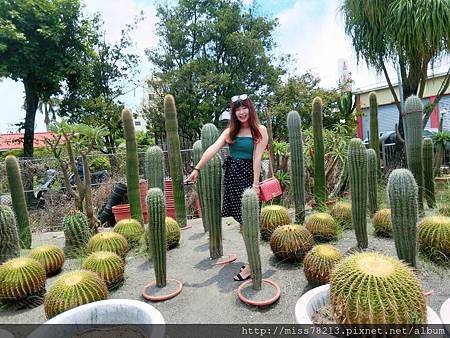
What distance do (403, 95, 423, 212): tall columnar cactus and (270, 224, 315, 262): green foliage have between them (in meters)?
1.97

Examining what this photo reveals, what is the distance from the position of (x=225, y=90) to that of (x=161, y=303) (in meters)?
12.9

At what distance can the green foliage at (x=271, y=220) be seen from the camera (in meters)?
3.93

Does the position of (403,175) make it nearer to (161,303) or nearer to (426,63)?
(161,303)

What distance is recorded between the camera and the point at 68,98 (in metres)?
12.4

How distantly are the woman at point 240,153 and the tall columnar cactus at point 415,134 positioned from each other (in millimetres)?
2194

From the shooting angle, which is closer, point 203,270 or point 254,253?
point 254,253

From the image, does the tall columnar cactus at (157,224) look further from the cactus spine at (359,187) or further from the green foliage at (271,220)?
the cactus spine at (359,187)

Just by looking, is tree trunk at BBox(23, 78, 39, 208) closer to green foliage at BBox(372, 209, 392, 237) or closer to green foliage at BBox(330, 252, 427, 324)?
green foliage at BBox(372, 209, 392, 237)

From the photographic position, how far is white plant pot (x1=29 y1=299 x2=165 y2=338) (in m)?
1.67

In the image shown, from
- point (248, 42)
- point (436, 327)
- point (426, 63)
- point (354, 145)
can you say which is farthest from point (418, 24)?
point (248, 42)

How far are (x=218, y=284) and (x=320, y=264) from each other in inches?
38.8

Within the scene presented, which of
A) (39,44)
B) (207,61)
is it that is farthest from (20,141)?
(207,61)

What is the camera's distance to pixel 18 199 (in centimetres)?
455

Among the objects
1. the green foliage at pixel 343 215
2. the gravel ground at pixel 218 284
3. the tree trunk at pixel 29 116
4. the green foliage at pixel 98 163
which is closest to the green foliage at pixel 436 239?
the gravel ground at pixel 218 284
